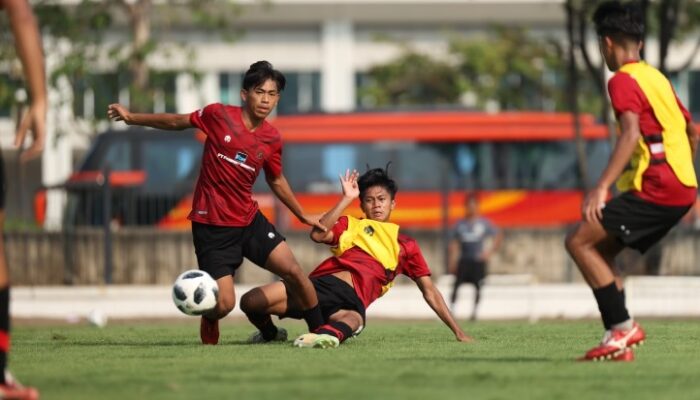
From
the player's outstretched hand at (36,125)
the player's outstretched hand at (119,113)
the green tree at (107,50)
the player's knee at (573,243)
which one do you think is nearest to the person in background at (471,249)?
the player's outstretched hand at (119,113)

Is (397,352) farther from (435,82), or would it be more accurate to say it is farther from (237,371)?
(435,82)

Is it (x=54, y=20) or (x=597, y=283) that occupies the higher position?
(x=54, y=20)

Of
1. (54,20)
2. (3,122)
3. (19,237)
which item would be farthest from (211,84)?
(19,237)

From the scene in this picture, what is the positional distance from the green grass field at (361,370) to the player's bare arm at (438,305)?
14 cm

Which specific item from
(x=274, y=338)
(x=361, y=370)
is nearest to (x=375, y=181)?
(x=274, y=338)

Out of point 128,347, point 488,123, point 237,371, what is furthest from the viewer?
point 488,123

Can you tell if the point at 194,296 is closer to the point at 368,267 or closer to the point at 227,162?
the point at 227,162

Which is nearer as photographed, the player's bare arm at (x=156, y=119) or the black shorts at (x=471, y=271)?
the player's bare arm at (x=156, y=119)

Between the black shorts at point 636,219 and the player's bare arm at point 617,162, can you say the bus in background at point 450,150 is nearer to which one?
the black shorts at point 636,219

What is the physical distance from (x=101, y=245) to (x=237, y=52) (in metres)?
29.1

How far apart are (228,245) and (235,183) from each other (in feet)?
1.36

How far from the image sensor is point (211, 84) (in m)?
51.4

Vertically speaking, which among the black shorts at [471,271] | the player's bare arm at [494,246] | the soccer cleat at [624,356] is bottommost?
the black shorts at [471,271]

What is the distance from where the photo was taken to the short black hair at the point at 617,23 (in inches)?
344
